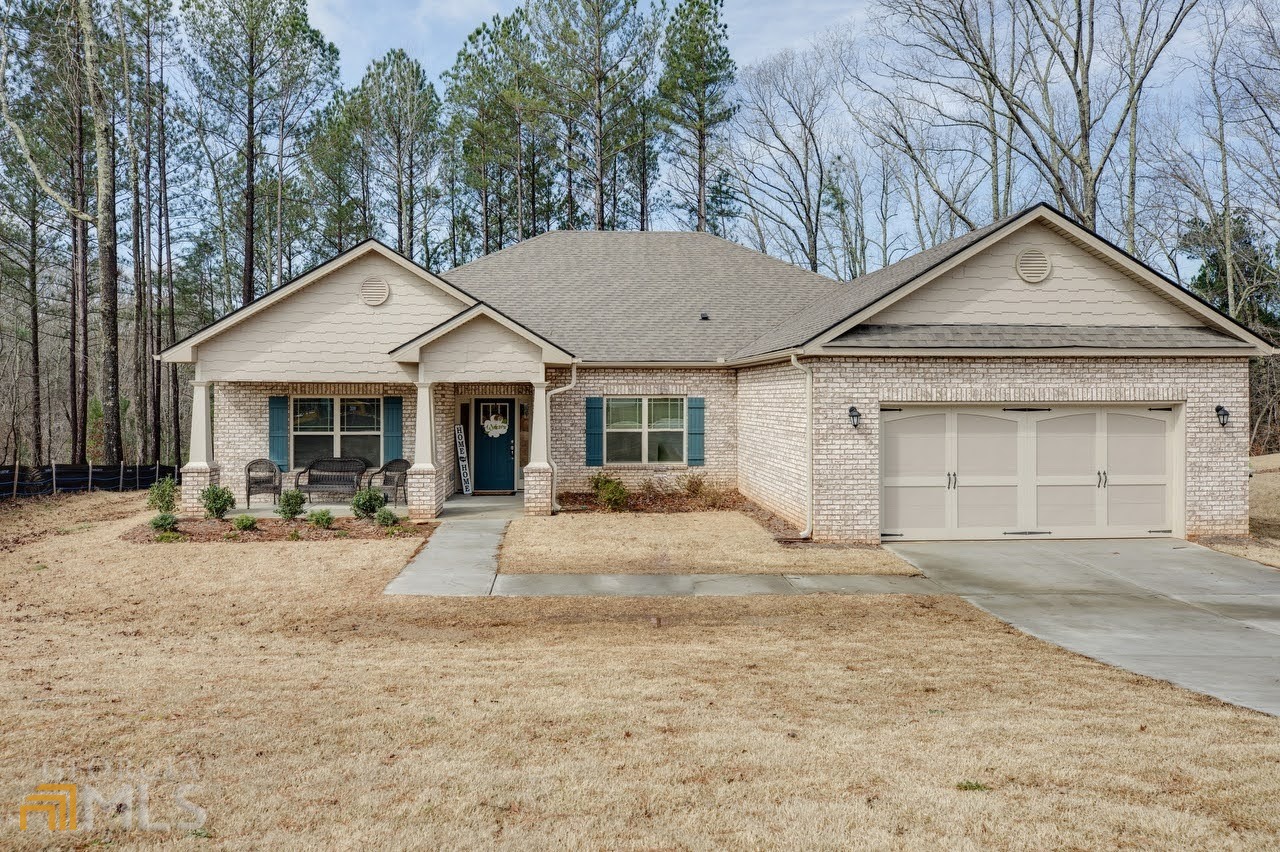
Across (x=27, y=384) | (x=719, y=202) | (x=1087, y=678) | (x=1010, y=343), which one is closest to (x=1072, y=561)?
(x=1010, y=343)

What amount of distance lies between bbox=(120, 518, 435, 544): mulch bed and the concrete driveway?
7974 millimetres

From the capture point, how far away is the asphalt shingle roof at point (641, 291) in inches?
677

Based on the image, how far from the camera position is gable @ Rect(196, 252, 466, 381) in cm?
1506

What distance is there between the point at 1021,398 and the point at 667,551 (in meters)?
5.98

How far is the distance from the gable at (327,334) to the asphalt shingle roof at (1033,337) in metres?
8.04

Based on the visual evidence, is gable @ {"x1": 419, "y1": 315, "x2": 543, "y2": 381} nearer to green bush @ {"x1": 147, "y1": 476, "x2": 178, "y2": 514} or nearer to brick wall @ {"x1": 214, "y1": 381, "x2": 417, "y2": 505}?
brick wall @ {"x1": 214, "y1": 381, "x2": 417, "y2": 505}

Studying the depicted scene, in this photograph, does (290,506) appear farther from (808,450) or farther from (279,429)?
(808,450)

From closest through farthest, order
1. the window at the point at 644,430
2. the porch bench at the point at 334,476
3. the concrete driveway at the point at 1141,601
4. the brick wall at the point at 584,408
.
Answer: the concrete driveway at the point at 1141,601, the porch bench at the point at 334,476, the brick wall at the point at 584,408, the window at the point at 644,430

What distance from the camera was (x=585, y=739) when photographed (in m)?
4.88

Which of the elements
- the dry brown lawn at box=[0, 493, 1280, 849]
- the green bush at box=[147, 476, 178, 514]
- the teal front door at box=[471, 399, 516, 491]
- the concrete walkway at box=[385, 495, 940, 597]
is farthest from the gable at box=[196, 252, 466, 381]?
the dry brown lawn at box=[0, 493, 1280, 849]

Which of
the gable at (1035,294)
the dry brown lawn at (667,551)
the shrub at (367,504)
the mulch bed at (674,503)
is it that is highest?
the gable at (1035,294)

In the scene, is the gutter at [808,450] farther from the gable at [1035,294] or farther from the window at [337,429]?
the window at [337,429]

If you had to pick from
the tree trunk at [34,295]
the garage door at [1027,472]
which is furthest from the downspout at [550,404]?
the tree trunk at [34,295]

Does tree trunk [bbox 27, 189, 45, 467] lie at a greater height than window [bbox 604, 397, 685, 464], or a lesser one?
greater
